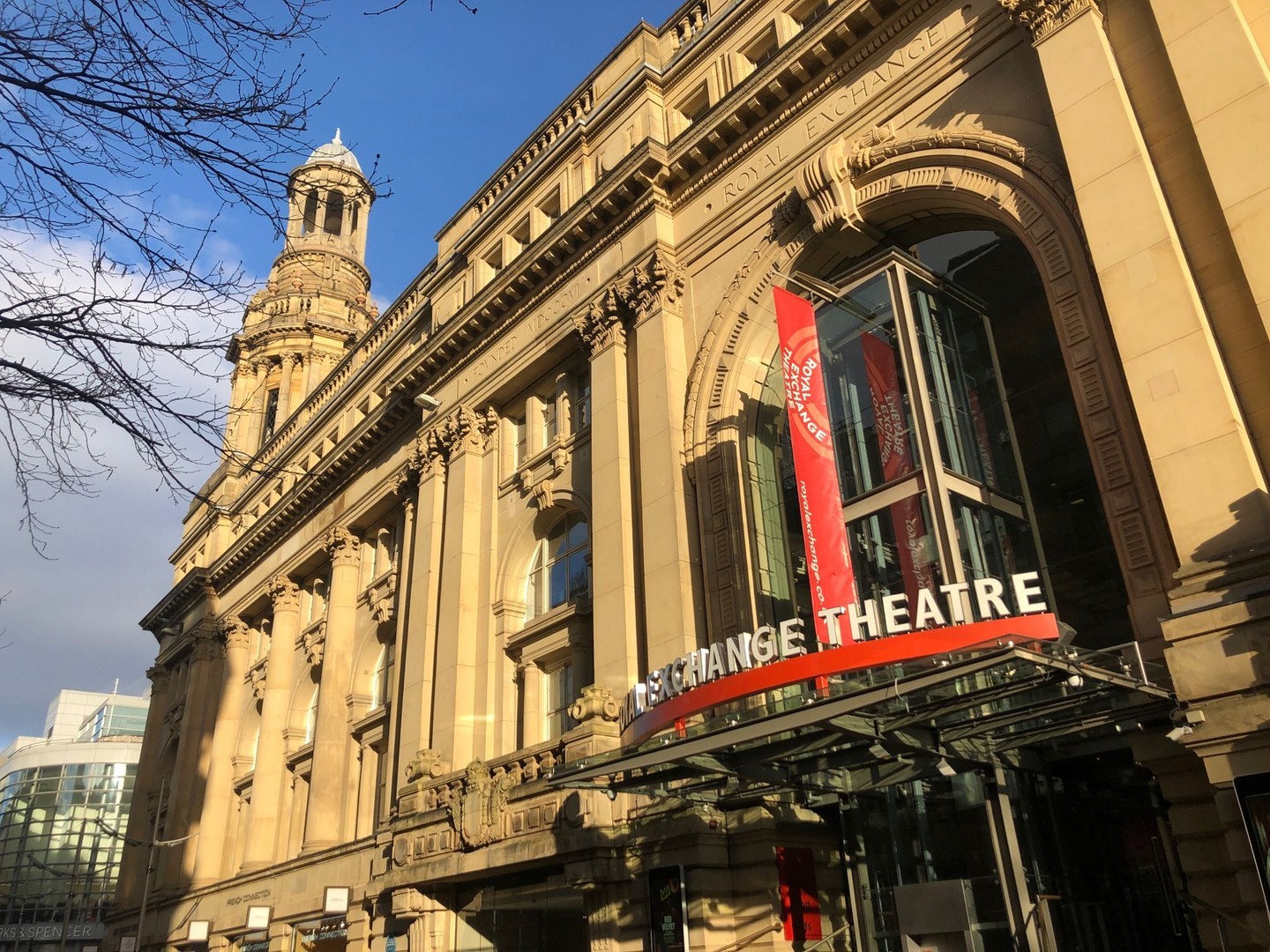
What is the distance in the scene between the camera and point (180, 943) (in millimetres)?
40938

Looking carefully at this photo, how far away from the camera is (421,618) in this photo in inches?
1192

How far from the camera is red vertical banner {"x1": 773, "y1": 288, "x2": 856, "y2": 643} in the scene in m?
17.8

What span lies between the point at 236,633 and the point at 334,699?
46.0ft

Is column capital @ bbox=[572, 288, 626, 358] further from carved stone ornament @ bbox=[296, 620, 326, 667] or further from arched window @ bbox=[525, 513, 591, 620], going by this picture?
carved stone ornament @ bbox=[296, 620, 326, 667]

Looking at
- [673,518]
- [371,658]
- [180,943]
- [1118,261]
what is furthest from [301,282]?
[1118,261]

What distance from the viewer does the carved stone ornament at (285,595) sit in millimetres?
43312

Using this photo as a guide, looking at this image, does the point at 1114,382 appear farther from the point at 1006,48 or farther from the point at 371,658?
the point at 371,658

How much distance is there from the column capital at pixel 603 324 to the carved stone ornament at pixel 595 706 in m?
9.10

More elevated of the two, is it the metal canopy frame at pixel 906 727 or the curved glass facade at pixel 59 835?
the curved glass facade at pixel 59 835

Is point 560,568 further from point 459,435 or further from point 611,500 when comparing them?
point 459,435

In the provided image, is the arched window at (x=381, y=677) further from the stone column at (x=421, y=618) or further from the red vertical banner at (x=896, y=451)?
the red vertical banner at (x=896, y=451)

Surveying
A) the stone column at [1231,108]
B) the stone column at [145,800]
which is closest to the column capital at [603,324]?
the stone column at [1231,108]

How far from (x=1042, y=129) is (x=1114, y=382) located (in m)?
5.44

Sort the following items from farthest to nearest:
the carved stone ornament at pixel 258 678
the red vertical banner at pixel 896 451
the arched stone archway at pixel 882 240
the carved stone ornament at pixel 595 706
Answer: the carved stone ornament at pixel 258 678 → the carved stone ornament at pixel 595 706 → the red vertical banner at pixel 896 451 → the arched stone archway at pixel 882 240
